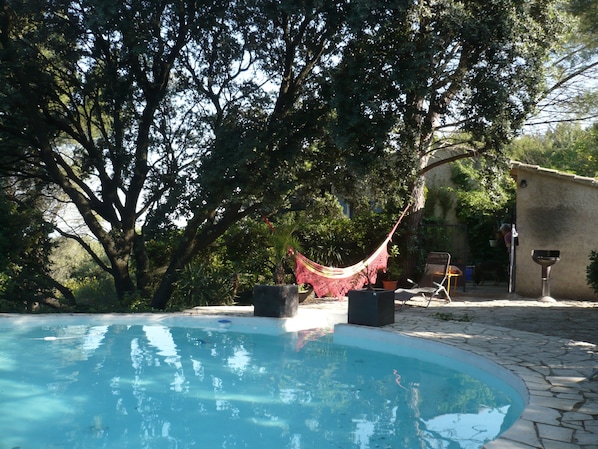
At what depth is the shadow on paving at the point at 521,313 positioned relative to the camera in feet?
22.0

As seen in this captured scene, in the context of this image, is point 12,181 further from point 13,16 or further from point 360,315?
point 360,315

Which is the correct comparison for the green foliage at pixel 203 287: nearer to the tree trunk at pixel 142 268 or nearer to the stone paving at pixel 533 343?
the tree trunk at pixel 142 268

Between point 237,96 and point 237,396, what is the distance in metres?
7.14

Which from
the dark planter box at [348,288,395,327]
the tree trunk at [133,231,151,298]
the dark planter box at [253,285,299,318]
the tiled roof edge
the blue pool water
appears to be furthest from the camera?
the tree trunk at [133,231,151,298]

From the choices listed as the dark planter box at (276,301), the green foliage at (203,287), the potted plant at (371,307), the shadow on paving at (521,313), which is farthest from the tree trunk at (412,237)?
the potted plant at (371,307)

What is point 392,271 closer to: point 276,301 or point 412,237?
point 412,237

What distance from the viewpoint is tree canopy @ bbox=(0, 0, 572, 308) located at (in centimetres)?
805

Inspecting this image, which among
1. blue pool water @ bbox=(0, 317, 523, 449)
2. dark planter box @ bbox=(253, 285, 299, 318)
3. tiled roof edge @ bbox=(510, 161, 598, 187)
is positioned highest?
tiled roof edge @ bbox=(510, 161, 598, 187)

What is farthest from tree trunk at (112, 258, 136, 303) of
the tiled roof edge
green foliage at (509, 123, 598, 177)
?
green foliage at (509, 123, 598, 177)

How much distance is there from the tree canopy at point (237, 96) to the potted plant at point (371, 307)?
82.0 inches

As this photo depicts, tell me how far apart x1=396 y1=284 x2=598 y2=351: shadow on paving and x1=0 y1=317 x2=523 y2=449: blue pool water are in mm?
1794

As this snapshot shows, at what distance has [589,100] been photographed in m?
11.3

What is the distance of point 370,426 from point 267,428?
74 centimetres

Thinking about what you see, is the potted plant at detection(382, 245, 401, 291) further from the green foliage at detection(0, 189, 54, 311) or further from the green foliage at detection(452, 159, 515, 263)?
the green foliage at detection(0, 189, 54, 311)
